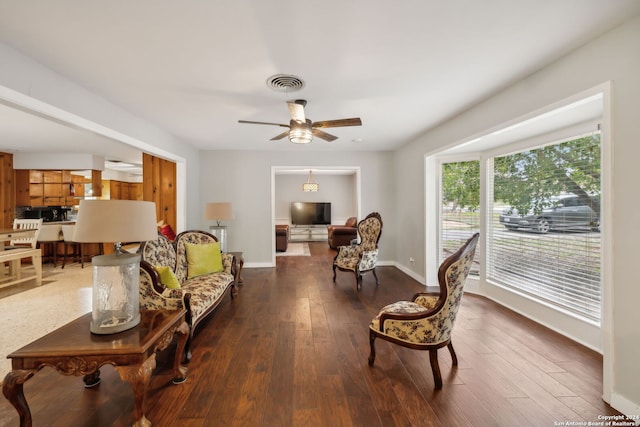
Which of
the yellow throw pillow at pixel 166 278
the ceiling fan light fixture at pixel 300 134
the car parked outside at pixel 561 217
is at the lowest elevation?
the yellow throw pillow at pixel 166 278

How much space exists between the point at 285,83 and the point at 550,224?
3.30 meters

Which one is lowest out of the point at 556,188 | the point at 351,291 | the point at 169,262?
the point at 351,291

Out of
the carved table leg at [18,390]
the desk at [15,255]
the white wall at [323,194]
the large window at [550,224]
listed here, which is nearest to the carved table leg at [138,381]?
the carved table leg at [18,390]

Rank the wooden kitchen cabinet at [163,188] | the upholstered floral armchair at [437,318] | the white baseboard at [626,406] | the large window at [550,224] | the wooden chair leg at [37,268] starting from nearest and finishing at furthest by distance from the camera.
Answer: the white baseboard at [626,406], the upholstered floral armchair at [437,318], the large window at [550,224], the wooden chair leg at [37,268], the wooden kitchen cabinet at [163,188]

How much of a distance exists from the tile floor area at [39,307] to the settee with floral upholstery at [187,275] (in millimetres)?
1250

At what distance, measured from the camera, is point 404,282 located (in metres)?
4.73

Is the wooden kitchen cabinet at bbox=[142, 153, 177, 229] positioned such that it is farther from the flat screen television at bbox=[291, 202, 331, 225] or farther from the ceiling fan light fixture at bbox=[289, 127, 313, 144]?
the flat screen television at bbox=[291, 202, 331, 225]

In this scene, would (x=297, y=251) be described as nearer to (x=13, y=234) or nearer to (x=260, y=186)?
(x=260, y=186)

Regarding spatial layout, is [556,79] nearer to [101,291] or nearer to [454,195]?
[454,195]

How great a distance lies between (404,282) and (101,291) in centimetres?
420

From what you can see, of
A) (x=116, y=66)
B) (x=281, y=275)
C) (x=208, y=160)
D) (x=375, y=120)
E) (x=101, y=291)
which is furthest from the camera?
(x=208, y=160)

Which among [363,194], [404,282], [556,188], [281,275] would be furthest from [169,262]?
[556,188]

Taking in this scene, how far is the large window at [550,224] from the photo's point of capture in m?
2.69

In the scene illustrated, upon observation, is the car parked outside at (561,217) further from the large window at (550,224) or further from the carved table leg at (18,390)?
the carved table leg at (18,390)
